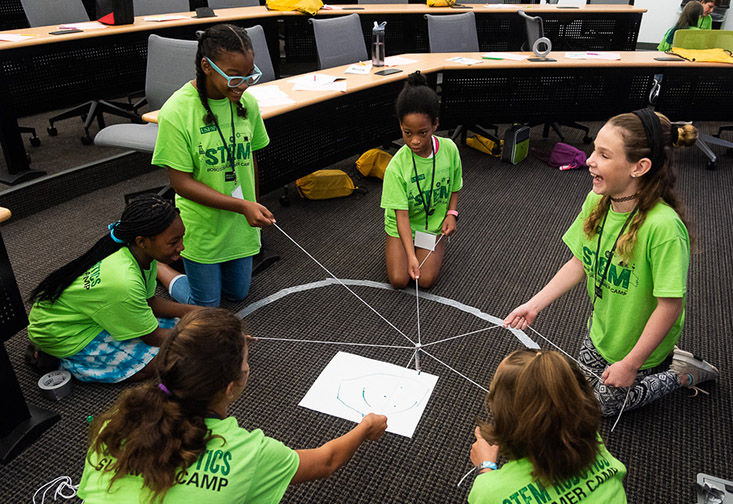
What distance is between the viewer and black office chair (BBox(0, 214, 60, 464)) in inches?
68.7

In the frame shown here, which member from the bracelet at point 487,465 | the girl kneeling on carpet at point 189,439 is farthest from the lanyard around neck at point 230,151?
the bracelet at point 487,465

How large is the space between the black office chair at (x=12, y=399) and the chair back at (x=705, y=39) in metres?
5.09

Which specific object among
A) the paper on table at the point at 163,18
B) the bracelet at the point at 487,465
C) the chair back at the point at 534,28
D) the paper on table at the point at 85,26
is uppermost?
the paper on table at the point at 163,18

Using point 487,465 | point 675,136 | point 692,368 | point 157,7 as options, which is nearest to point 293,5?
point 157,7

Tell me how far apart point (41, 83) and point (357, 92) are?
7.10 feet

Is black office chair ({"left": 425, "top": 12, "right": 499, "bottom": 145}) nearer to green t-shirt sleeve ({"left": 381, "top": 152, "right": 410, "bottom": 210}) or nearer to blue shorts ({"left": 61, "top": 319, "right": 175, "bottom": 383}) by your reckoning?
green t-shirt sleeve ({"left": 381, "top": 152, "right": 410, "bottom": 210})

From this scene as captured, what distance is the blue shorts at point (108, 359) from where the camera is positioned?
2.02 m

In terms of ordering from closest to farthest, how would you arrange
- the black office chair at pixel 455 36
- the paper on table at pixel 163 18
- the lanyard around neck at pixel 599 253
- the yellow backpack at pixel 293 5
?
1. the lanyard around neck at pixel 599 253
2. the paper on table at pixel 163 18
3. the black office chair at pixel 455 36
4. the yellow backpack at pixel 293 5

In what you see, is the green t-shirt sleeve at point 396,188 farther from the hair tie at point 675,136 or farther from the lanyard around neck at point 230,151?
the hair tie at point 675,136

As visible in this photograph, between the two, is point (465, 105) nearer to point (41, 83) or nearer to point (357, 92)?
point (357, 92)

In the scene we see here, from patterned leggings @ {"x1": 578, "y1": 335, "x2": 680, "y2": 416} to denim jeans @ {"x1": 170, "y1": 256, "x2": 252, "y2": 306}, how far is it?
153 centimetres

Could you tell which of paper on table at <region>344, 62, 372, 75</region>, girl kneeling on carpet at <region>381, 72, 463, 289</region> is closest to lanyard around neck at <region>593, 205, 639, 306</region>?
girl kneeling on carpet at <region>381, 72, 463, 289</region>

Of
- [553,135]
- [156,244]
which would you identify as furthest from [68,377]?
[553,135]

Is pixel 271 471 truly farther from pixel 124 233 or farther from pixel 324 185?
pixel 324 185
